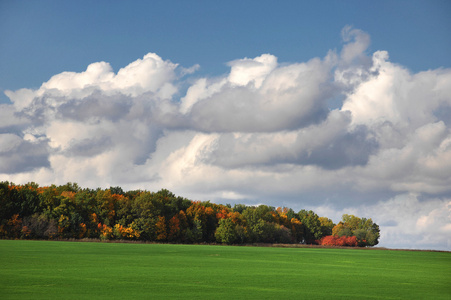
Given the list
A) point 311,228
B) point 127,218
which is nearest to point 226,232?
point 127,218

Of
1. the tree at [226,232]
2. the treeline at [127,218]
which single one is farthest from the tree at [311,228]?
the tree at [226,232]

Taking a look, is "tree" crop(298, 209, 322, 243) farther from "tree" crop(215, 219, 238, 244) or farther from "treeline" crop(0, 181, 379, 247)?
"tree" crop(215, 219, 238, 244)

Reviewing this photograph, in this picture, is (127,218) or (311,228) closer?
(127,218)

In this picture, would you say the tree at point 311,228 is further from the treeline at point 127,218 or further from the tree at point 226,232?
the tree at point 226,232

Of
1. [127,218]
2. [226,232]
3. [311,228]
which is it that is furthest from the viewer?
[311,228]

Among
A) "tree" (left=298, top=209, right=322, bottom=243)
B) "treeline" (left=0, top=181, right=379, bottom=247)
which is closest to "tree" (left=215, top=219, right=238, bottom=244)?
"treeline" (left=0, top=181, right=379, bottom=247)

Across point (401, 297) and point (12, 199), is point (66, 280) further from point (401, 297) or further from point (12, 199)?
point (12, 199)

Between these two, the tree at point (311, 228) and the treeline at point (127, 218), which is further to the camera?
the tree at point (311, 228)

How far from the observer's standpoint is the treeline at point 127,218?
9525cm

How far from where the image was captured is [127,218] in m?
113

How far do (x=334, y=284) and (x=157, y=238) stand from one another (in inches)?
3620

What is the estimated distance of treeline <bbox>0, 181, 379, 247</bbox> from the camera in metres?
95.2

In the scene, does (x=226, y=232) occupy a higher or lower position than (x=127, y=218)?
lower

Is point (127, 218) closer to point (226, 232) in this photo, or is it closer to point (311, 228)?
point (226, 232)
